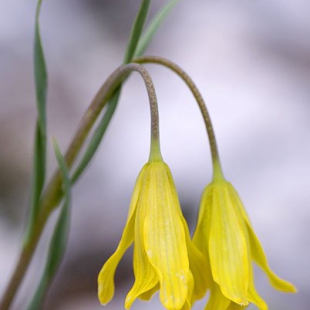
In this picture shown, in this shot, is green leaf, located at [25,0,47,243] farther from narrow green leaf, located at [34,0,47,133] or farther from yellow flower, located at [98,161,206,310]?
yellow flower, located at [98,161,206,310]

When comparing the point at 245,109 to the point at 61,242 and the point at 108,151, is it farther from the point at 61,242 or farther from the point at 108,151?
the point at 61,242

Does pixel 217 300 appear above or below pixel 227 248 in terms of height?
below

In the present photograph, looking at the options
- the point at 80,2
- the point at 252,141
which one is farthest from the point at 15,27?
the point at 252,141

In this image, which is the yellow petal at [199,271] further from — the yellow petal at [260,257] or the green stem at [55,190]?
the green stem at [55,190]

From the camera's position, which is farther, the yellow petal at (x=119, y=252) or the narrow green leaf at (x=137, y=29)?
the narrow green leaf at (x=137, y=29)

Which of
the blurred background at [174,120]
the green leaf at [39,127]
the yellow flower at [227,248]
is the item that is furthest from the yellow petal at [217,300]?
the blurred background at [174,120]

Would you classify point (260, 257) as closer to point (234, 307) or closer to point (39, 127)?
point (234, 307)

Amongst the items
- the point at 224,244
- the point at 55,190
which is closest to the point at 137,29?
the point at 55,190
